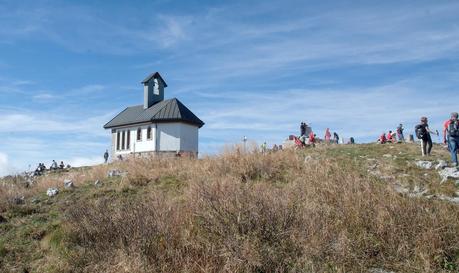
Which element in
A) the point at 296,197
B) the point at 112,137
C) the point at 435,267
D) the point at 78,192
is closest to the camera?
the point at 435,267

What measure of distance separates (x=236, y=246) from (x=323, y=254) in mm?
1208

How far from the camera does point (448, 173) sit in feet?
30.1

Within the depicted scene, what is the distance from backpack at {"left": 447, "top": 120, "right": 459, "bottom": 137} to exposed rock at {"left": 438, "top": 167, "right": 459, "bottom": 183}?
80.1 inches

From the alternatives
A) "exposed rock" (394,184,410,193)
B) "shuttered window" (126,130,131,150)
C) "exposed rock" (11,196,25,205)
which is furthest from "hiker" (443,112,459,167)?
"shuttered window" (126,130,131,150)

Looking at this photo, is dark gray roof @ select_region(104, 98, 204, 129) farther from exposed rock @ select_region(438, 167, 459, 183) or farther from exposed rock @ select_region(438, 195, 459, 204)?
exposed rock @ select_region(438, 195, 459, 204)

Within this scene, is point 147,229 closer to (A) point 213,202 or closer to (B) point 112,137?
(A) point 213,202

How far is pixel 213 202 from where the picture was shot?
21.0 ft

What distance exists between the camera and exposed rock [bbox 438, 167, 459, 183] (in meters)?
8.87

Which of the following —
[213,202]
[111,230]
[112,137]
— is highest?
[112,137]

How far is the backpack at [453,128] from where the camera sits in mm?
11188

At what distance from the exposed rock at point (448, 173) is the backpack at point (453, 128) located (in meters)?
2.04

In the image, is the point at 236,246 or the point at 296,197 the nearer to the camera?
the point at 236,246

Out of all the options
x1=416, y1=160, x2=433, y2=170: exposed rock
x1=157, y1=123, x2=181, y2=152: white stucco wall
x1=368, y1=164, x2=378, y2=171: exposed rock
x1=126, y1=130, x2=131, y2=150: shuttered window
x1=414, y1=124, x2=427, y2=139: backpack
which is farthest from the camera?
x1=126, y1=130, x2=131, y2=150: shuttered window

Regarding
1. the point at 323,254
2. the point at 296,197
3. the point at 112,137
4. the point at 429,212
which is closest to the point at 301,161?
the point at 296,197
